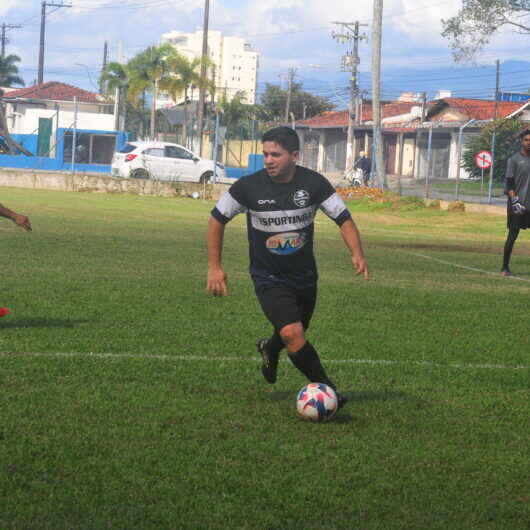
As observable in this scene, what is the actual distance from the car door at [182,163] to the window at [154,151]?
23 cm

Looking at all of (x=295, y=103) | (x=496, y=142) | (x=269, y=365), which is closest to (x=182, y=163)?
(x=496, y=142)

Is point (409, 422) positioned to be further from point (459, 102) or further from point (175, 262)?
point (459, 102)

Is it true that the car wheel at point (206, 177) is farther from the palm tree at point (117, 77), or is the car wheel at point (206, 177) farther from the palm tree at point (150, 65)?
the palm tree at point (117, 77)

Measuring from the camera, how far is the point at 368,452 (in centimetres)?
514

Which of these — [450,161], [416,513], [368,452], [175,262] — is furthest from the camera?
[450,161]

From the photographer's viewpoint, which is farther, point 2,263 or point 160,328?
point 2,263

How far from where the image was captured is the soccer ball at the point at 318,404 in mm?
5625

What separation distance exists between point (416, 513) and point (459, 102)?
67.0 m

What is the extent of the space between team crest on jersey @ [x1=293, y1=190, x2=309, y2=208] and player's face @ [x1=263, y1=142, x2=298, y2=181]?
0.14 metres

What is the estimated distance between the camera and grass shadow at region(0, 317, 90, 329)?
8414 millimetres

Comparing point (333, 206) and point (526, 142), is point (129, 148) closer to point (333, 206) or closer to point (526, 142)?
point (526, 142)

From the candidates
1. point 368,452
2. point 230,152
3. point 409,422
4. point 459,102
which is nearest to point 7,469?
point 368,452

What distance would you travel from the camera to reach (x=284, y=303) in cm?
586

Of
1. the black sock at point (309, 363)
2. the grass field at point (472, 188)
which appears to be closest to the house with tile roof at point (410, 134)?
the grass field at point (472, 188)
